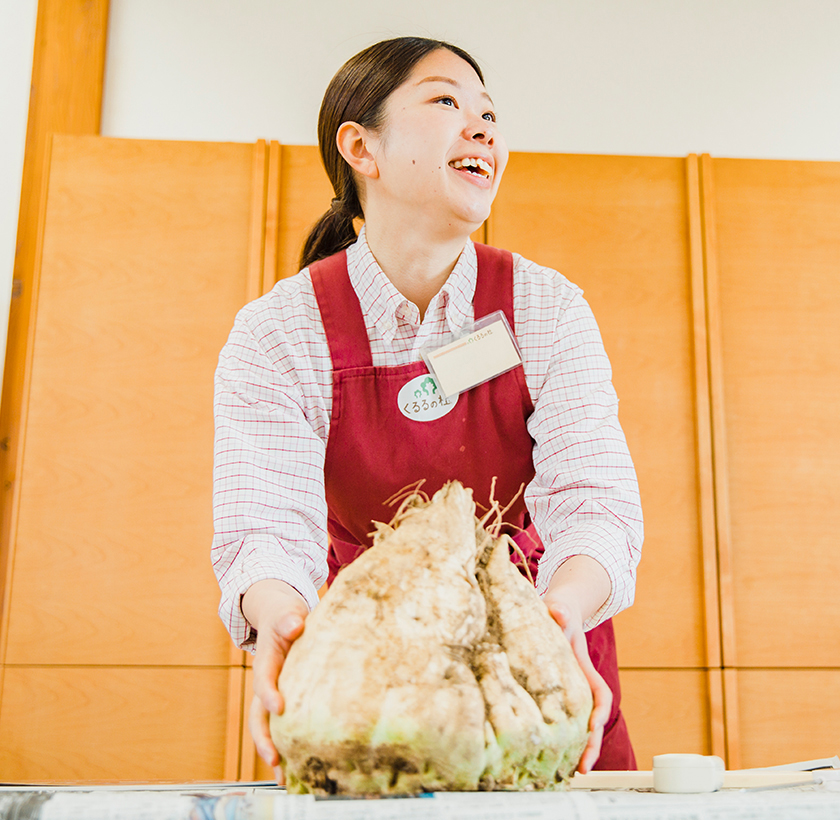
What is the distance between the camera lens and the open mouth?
1148mm

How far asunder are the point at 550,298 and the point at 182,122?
2.02 meters

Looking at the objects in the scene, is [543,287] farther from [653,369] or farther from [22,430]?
[22,430]

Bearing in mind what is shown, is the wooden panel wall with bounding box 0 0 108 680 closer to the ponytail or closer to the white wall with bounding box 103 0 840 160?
the white wall with bounding box 103 0 840 160

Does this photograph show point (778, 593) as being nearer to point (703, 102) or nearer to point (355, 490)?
point (355, 490)

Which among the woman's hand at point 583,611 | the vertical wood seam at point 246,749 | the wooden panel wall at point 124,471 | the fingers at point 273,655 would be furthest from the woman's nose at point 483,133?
the vertical wood seam at point 246,749

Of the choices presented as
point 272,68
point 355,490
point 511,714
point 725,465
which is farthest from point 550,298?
point 272,68

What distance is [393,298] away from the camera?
46.6 inches

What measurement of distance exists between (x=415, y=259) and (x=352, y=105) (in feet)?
0.98

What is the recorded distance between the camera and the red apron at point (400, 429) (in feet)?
3.73

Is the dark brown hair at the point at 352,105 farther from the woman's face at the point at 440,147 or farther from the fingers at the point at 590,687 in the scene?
the fingers at the point at 590,687

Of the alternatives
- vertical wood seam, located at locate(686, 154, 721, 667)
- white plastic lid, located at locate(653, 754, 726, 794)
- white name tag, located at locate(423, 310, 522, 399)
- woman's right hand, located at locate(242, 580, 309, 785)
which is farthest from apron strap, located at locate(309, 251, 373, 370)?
vertical wood seam, located at locate(686, 154, 721, 667)

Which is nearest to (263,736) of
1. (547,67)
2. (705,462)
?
(705,462)

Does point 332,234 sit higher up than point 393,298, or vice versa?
point 332,234

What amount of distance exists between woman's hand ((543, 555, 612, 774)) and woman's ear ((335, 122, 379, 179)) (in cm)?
72
